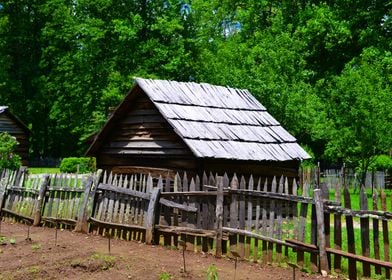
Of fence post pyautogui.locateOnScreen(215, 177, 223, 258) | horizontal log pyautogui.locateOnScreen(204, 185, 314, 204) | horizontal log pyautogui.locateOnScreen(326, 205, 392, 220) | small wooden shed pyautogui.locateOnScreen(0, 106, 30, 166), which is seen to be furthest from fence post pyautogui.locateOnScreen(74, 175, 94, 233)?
small wooden shed pyautogui.locateOnScreen(0, 106, 30, 166)

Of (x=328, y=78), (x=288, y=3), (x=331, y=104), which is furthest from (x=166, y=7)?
(x=331, y=104)

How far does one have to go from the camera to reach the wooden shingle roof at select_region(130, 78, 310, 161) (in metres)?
14.1

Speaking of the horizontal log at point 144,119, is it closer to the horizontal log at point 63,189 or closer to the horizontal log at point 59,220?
the horizontal log at point 63,189

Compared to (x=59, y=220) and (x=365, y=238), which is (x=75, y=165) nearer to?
(x=59, y=220)

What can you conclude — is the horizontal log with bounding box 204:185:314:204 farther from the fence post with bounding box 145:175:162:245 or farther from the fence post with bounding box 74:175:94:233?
the fence post with bounding box 74:175:94:233

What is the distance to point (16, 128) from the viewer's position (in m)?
38.5

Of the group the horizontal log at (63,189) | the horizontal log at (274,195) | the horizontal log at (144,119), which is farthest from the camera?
the horizontal log at (144,119)

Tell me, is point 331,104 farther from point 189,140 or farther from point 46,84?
point 46,84

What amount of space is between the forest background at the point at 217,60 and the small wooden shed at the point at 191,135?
1061 cm

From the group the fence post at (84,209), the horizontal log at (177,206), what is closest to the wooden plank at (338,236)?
the horizontal log at (177,206)

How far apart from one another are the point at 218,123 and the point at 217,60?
19.3 m

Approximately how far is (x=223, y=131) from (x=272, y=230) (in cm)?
615

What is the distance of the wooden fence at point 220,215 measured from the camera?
8258mm

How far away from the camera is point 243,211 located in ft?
32.7
